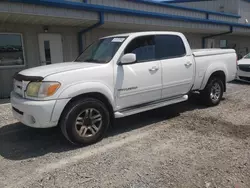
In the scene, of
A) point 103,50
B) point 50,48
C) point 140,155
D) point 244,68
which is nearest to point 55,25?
point 50,48

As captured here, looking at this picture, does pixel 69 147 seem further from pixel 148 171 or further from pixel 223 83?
pixel 223 83

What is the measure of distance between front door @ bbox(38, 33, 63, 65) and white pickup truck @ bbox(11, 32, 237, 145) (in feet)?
15.0

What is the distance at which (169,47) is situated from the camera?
4.91 m

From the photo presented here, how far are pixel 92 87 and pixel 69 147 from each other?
1.11 m

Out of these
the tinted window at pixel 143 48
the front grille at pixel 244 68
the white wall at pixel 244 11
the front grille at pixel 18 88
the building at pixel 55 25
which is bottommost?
the front grille at pixel 244 68

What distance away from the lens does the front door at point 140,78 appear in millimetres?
4070

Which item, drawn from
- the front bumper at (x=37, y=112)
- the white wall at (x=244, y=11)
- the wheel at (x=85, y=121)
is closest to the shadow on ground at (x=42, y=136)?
the wheel at (x=85, y=121)

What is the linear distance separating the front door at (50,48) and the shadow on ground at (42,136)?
4.50 metres

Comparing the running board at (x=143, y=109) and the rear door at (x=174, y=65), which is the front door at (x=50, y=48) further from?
the running board at (x=143, y=109)

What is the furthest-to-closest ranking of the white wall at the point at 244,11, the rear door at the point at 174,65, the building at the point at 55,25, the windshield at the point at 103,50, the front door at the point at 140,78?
the white wall at the point at 244,11, the building at the point at 55,25, the rear door at the point at 174,65, the windshield at the point at 103,50, the front door at the point at 140,78

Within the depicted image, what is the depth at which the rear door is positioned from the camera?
4680mm

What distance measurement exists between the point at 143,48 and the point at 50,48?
566 centimetres

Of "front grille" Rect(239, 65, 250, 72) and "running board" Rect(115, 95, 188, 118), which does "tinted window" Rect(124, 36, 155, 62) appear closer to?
"running board" Rect(115, 95, 188, 118)

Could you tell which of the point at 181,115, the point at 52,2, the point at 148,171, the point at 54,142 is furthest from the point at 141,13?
the point at 148,171
